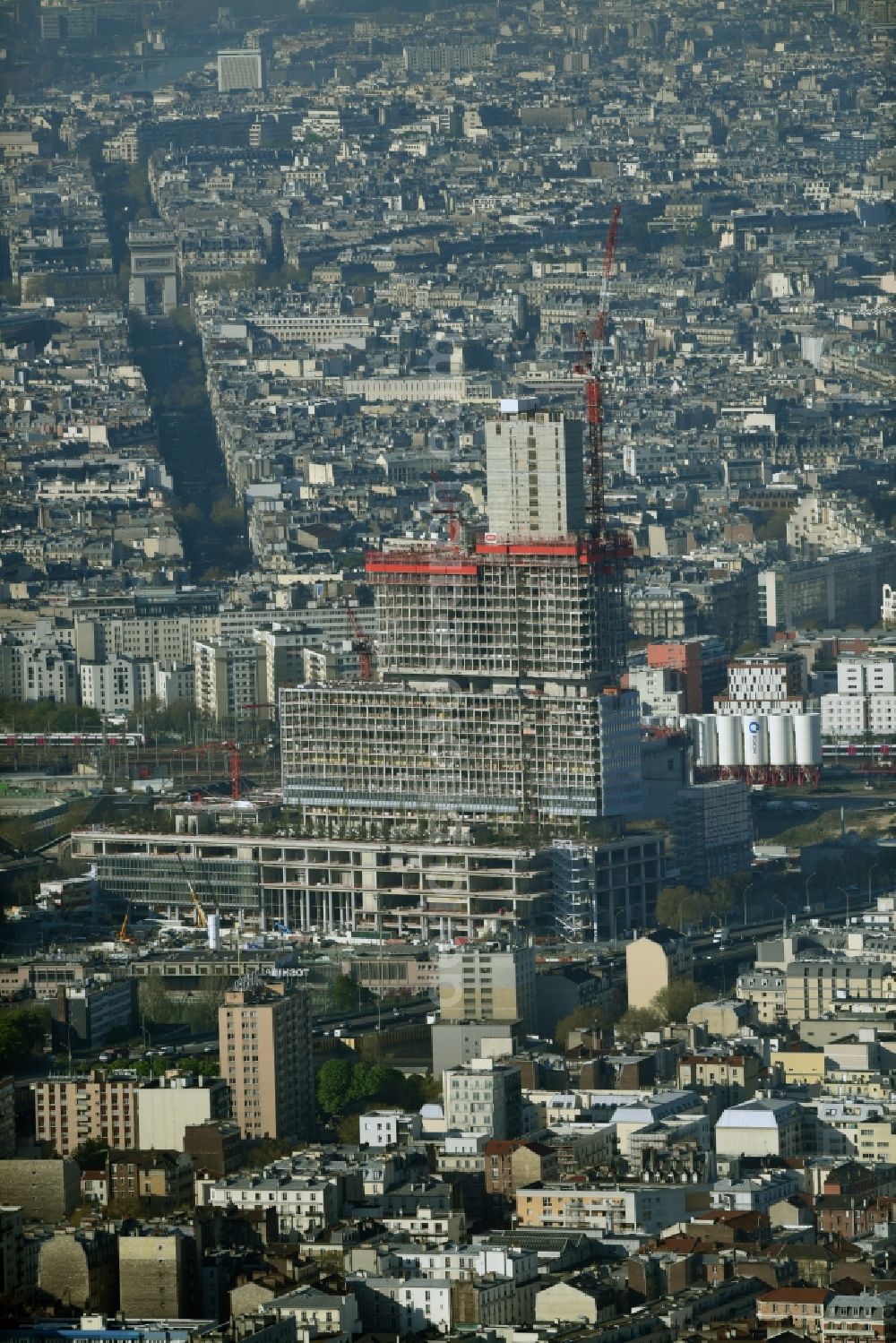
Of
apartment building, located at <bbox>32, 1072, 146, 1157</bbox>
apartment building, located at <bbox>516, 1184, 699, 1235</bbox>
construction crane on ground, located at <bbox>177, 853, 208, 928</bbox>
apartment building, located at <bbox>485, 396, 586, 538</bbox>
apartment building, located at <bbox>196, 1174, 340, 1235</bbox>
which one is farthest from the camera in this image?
apartment building, located at <bbox>485, 396, 586, 538</bbox>

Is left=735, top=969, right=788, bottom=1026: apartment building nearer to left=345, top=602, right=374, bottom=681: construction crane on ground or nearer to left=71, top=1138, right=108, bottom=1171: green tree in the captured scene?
left=71, top=1138, right=108, bottom=1171: green tree

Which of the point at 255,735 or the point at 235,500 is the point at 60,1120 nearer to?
the point at 255,735

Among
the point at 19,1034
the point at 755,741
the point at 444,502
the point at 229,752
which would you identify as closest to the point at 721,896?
the point at 755,741

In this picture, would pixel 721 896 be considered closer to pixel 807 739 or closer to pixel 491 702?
pixel 491 702

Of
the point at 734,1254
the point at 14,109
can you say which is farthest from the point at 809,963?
the point at 14,109

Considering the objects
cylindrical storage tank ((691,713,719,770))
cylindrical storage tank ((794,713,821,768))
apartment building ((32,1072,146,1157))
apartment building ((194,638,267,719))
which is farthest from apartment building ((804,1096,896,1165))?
apartment building ((194,638,267,719))

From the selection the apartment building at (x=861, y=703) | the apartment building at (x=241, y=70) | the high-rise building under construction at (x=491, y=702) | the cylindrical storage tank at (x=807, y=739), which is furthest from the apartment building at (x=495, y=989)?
the apartment building at (x=241, y=70)
